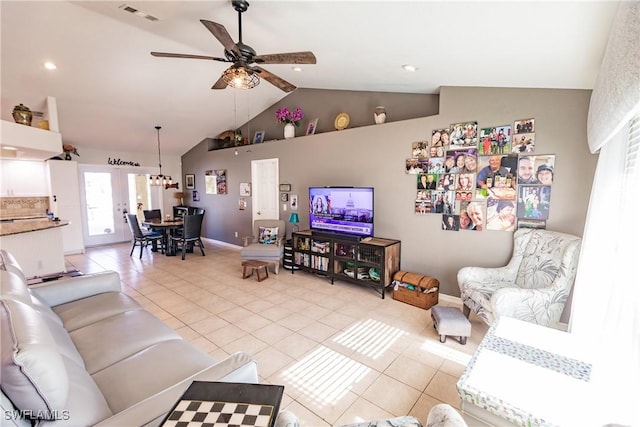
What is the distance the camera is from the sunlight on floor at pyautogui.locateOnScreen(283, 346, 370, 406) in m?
2.11

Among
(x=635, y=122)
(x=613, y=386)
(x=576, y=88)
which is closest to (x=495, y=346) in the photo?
(x=613, y=386)

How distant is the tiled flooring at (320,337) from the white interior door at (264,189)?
5.47ft

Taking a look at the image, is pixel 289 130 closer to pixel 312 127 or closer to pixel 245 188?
pixel 312 127

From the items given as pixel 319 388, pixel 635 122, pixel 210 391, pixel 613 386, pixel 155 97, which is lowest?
pixel 319 388

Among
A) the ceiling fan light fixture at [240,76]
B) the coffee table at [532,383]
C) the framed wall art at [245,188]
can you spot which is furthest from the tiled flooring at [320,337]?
the ceiling fan light fixture at [240,76]

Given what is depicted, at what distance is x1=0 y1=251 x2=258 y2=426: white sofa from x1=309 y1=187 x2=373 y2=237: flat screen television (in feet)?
9.16

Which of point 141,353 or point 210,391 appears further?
point 141,353

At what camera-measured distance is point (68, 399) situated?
43.2 inches

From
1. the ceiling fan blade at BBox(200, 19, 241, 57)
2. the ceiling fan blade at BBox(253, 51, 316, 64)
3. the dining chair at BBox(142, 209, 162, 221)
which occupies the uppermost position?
the ceiling fan blade at BBox(200, 19, 241, 57)

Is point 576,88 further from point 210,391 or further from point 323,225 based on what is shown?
point 210,391

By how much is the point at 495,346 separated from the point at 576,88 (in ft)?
8.94

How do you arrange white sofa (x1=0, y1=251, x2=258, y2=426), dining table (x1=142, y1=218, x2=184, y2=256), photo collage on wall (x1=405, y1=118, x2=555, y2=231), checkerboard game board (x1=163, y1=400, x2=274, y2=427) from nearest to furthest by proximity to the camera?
checkerboard game board (x1=163, y1=400, x2=274, y2=427) → white sofa (x1=0, y1=251, x2=258, y2=426) → photo collage on wall (x1=405, y1=118, x2=555, y2=231) → dining table (x1=142, y1=218, x2=184, y2=256)

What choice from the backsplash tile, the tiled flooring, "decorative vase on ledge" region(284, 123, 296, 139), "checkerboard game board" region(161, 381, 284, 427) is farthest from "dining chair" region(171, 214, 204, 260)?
"checkerboard game board" region(161, 381, 284, 427)

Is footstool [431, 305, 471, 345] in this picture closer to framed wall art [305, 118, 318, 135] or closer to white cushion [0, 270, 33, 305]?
white cushion [0, 270, 33, 305]
